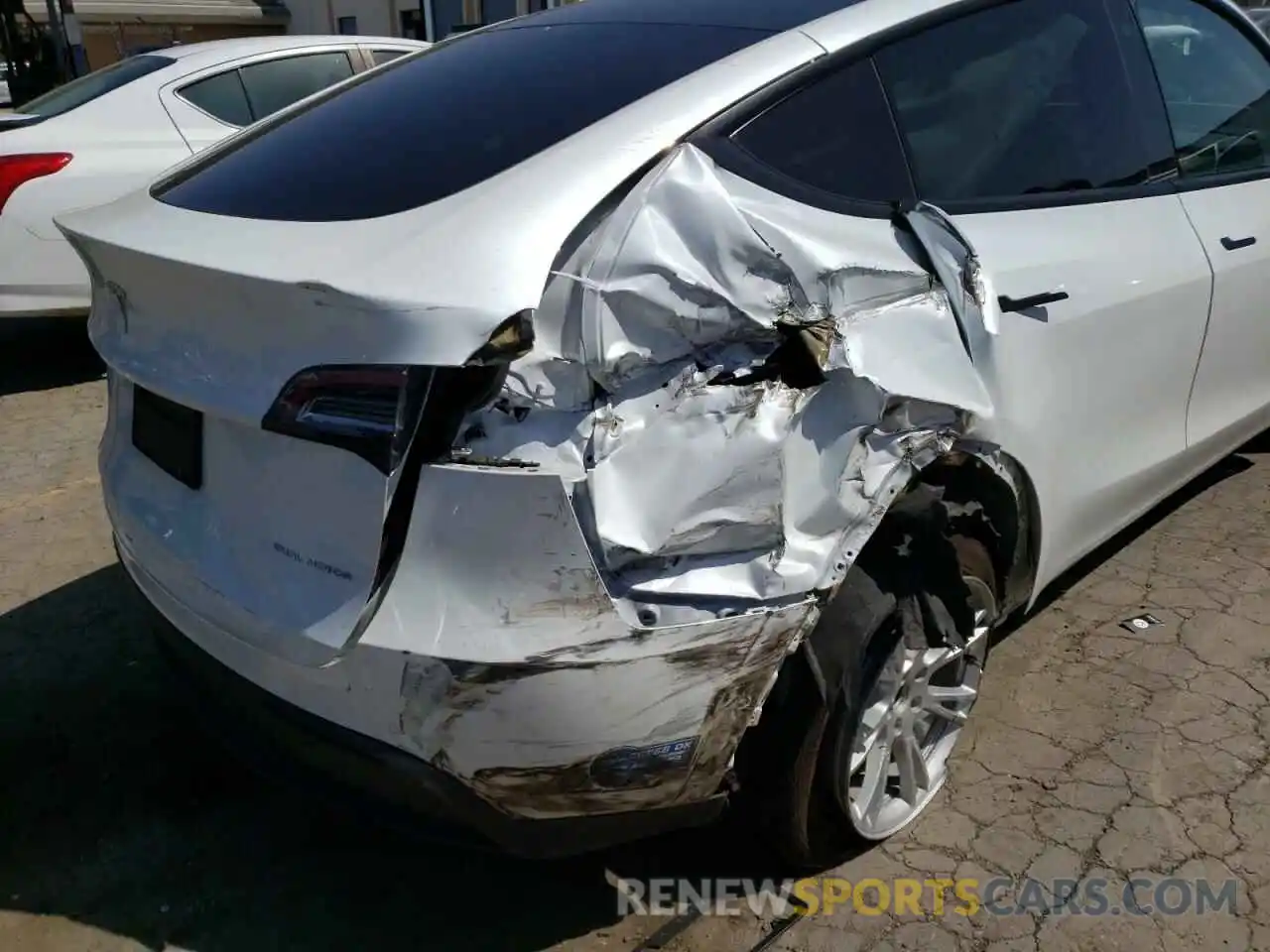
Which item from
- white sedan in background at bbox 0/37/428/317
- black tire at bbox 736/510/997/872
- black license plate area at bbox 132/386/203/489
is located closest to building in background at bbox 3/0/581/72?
white sedan in background at bbox 0/37/428/317

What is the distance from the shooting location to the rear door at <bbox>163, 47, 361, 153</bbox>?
583 centimetres

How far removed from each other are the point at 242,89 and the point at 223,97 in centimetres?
12

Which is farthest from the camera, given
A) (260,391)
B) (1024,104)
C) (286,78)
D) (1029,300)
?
(286,78)

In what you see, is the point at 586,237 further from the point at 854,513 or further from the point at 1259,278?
the point at 1259,278

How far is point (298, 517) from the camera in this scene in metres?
1.76

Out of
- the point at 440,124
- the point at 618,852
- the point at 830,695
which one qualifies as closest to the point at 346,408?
the point at 440,124

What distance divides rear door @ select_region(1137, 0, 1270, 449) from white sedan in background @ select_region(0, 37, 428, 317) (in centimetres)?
460

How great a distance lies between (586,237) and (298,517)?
660 millimetres

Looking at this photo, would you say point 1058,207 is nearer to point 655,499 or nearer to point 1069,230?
point 1069,230

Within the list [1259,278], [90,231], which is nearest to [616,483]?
[90,231]

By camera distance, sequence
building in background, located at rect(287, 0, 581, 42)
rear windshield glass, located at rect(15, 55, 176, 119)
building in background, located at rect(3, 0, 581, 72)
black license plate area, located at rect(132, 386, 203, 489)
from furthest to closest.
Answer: building in background, located at rect(3, 0, 581, 72) < building in background, located at rect(287, 0, 581, 42) < rear windshield glass, located at rect(15, 55, 176, 119) < black license plate area, located at rect(132, 386, 203, 489)

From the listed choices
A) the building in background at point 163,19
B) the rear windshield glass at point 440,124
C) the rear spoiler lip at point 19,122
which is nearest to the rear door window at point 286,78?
the rear spoiler lip at point 19,122

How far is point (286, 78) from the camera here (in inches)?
243
